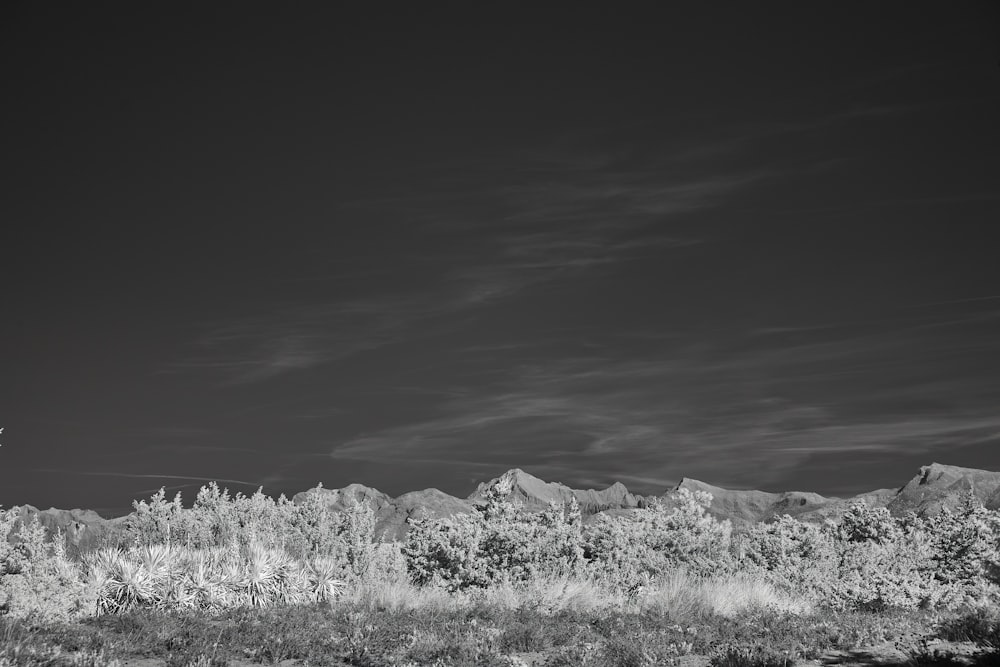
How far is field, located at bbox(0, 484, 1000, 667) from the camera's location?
36.0ft

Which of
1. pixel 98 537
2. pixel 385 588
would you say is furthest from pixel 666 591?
pixel 98 537

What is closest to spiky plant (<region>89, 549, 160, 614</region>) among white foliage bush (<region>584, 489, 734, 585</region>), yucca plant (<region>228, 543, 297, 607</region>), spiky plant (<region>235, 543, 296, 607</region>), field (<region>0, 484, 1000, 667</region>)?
field (<region>0, 484, 1000, 667</region>)

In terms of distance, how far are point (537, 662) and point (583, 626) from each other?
2.86 meters

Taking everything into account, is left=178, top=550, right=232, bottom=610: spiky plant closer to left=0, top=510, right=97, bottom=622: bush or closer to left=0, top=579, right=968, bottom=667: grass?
left=0, top=579, right=968, bottom=667: grass

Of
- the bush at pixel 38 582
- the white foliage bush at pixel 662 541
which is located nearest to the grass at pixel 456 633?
the bush at pixel 38 582

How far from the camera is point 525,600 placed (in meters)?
16.4

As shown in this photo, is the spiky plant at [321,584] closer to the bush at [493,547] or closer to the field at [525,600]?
the field at [525,600]

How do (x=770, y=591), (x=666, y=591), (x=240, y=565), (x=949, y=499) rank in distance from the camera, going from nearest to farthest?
(x=240, y=565), (x=666, y=591), (x=770, y=591), (x=949, y=499)

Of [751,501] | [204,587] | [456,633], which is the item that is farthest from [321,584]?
[751,501]

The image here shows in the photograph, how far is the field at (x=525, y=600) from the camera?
1096 cm

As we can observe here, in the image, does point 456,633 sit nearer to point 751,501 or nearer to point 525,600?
point 525,600

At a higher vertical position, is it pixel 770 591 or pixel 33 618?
pixel 33 618

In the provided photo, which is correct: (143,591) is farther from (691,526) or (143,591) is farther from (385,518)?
(385,518)

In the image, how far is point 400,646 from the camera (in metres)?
11.3
